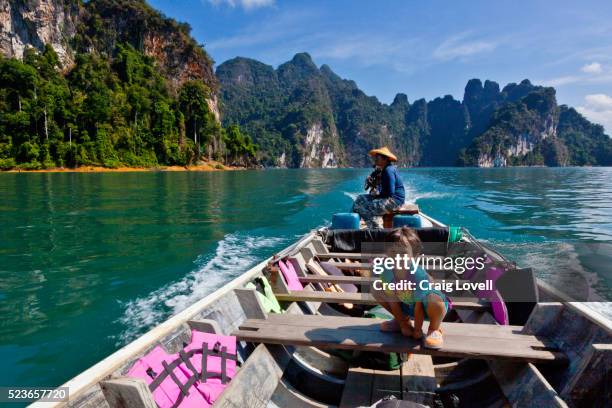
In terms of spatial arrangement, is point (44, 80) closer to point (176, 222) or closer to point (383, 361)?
point (176, 222)

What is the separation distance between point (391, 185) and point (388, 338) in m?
4.85

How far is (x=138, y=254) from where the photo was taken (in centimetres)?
870

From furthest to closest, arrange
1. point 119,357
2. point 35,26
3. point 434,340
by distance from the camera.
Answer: point 35,26
point 434,340
point 119,357

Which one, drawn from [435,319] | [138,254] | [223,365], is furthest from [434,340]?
[138,254]

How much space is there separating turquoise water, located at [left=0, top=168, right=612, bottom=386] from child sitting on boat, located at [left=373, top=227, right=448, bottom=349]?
360cm

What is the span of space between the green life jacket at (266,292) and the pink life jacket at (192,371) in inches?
34.1

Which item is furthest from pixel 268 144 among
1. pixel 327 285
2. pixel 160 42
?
pixel 327 285

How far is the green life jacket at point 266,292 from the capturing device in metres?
3.59

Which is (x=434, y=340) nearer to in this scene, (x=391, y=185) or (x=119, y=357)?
(x=119, y=357)

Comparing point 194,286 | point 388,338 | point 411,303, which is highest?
point 411,303

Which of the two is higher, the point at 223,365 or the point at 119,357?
the point at 119,357

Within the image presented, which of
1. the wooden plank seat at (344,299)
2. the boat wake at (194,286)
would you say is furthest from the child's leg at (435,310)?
the boat wake at (194,286)

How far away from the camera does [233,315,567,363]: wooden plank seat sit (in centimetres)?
247

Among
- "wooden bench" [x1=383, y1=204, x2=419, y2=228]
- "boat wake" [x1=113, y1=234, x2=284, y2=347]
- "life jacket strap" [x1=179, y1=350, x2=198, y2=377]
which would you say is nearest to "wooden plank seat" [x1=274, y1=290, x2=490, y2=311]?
"life jacket strap" [x1=179, y1=350, x2=198, y2=377]
